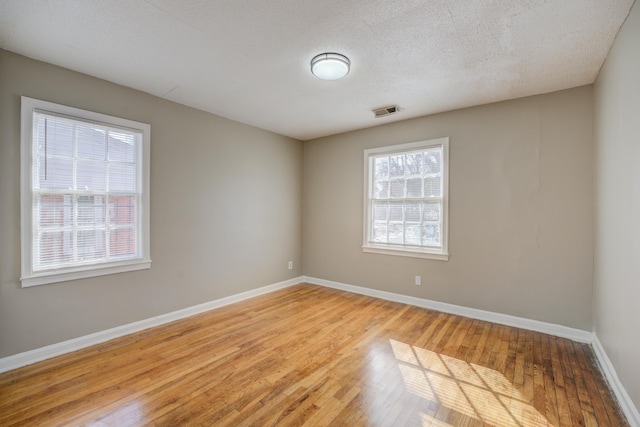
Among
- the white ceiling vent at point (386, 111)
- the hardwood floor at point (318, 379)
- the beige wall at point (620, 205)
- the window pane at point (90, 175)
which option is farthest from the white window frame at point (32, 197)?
the beige wall at point (620, 205)

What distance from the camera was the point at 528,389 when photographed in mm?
2188

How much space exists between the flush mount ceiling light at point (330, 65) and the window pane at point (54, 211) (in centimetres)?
263

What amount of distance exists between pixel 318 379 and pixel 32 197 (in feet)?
9.55

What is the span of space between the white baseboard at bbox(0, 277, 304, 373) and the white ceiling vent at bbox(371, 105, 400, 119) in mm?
3213

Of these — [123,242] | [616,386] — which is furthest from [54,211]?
[616,386]

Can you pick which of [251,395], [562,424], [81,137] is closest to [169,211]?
[81,137]

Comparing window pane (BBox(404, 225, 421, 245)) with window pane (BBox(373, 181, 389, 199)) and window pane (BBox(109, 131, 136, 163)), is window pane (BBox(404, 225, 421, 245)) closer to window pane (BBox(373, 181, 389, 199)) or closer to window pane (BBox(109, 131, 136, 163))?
window pane (BBox(373, 181, 389, 199))

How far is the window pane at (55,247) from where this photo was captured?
2639 millimetres

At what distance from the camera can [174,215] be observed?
359cm

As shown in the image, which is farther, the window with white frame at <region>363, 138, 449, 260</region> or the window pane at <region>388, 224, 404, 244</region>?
the window pane at <region>388, 224, 404, 244</region>

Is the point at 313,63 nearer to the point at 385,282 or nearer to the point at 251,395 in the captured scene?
the point at 251,395

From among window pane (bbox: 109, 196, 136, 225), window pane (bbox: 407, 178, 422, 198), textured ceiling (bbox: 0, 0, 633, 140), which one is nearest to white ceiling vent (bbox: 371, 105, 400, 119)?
textured ceiling (bbox: 0, 0, 633, 140)

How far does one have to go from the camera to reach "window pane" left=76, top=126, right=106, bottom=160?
2863 mm

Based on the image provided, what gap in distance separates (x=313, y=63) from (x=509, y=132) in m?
2.45
